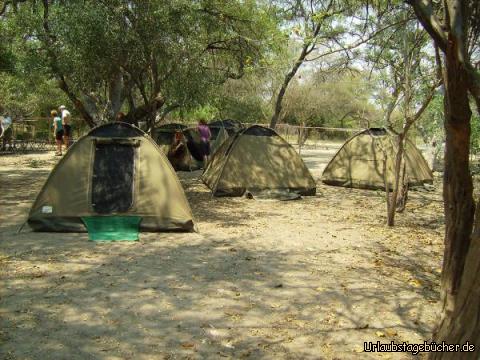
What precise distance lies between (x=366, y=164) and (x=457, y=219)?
10237 mm

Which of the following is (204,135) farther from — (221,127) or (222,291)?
(222,291)

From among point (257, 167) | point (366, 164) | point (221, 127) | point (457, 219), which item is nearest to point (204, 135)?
point (221, 127)

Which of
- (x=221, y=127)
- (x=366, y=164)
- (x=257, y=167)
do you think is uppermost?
(x=221, y=127)

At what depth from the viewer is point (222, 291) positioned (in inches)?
195

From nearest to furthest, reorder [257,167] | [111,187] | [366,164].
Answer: [111,187] → [257,167] → [366,164]

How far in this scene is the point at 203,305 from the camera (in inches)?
180

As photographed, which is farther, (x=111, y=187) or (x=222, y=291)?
(x=111, y=187)

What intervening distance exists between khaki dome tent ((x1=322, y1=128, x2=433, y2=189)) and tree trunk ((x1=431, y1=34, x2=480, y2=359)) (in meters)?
9.76

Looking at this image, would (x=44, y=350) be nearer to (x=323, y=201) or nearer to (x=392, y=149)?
(x=323, y=201)

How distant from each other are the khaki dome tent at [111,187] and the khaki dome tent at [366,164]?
23.1ft

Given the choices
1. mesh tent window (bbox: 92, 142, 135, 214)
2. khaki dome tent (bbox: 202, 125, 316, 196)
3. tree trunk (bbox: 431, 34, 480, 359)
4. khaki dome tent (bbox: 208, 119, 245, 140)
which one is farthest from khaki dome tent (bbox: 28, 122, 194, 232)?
khaki dome tent (bbox: 208, 119, 245, 140)

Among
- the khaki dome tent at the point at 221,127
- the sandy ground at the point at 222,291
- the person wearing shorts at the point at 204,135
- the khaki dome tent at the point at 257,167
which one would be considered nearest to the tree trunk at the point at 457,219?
the sandy ground at the point at 222,291

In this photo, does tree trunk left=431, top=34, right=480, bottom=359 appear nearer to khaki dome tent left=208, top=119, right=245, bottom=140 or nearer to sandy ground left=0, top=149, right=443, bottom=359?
sandy ground left=0, top=149, right=443, bottom=359

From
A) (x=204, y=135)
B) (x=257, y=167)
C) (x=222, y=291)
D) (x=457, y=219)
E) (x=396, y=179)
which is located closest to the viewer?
(x=457, y=219)
